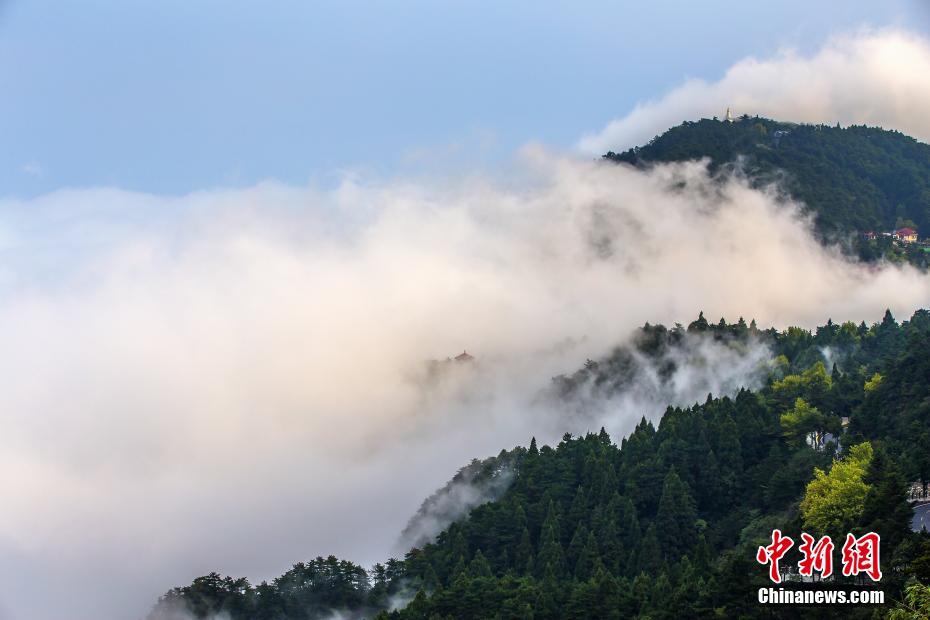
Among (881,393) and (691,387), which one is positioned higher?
(691,387)

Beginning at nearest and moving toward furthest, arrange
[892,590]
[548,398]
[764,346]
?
[892,590] → [764,346] → [548,398]

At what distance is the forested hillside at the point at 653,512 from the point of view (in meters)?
83.0

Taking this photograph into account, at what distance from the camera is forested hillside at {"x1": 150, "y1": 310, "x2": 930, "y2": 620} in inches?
3268

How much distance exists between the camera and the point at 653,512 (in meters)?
107

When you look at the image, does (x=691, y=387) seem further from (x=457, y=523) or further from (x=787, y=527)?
(x=787, y=527)

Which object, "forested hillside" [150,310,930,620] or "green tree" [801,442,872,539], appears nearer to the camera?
"green tree" [801,442,872,539]

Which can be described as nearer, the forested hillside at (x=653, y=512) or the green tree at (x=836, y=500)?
the green tree at (x=836, y=500)

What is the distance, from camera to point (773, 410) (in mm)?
116062

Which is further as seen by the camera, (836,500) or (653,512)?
(653,512)

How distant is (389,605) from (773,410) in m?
35.5

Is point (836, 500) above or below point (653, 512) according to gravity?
below

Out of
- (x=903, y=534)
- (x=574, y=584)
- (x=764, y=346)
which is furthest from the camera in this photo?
(x=764, y=346)

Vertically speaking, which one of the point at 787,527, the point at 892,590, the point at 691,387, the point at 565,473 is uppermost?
the point at 691,387

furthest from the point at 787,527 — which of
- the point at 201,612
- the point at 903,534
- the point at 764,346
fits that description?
the point at 764,346
